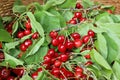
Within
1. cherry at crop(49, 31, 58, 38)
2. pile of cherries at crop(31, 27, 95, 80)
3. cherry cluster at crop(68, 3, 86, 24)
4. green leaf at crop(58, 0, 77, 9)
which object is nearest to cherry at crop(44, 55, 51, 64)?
pile of cherries at crop(31, 27, 95, 80)

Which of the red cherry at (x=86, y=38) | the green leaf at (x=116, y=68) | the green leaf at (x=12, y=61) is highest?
the red cherry at (x=86, y=38)

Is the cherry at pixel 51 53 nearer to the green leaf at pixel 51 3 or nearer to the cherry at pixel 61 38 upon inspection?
the cherry at pixel 61 38

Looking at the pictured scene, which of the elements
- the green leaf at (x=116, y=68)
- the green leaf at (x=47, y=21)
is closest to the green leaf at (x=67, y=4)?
the green leaf at (x=47, y=21)

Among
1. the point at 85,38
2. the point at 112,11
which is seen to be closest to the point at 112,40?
the point at 85,38

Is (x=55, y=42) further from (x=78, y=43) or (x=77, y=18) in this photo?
(x=77, y=18)

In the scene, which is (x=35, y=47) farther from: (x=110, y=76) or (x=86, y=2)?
(x=86, y=2)

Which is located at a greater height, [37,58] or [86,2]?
[86,2]

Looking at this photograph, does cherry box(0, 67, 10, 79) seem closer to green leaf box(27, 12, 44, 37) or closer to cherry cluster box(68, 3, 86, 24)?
green leaf box(27, 12, 44, 37)
